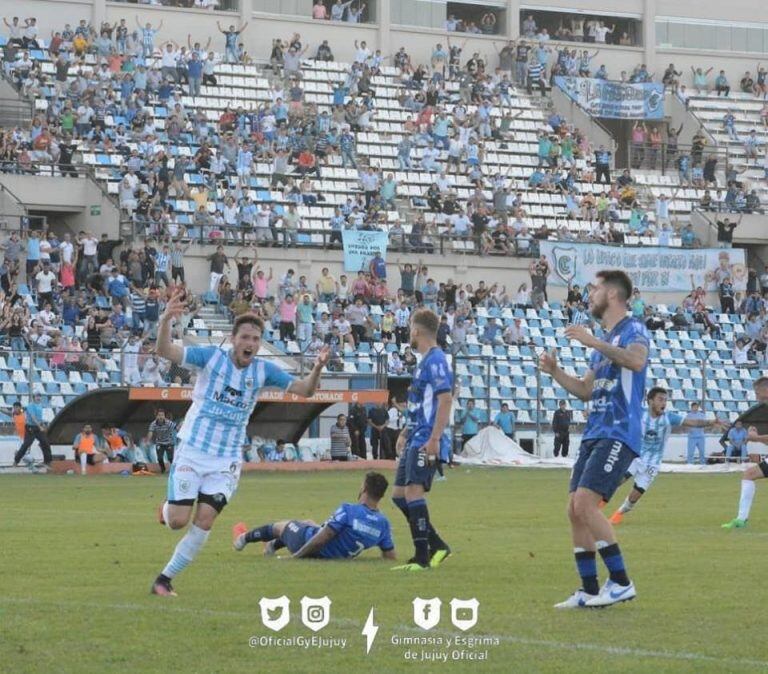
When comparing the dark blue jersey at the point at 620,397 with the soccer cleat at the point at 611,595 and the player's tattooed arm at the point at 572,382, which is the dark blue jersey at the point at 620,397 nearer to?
the player's tattooed arm at the point at 572,382

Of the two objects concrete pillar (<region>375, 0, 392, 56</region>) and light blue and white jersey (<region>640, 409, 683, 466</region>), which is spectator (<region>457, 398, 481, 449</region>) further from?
concrete pillar (<region>375, 0, 392, 56</region>)

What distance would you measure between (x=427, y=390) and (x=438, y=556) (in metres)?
1.42

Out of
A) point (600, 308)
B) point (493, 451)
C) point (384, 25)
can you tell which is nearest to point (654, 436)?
point (600, 308)

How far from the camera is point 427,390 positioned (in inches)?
592

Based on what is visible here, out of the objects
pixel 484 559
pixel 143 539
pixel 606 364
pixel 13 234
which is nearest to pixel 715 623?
pixel 606 364

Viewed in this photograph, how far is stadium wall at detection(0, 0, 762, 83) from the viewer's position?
54594 millimetres

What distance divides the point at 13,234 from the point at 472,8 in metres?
26.2

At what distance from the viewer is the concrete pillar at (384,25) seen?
198 feet

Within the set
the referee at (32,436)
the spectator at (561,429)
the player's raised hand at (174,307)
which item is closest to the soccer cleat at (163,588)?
the player's raised hand at (174,307)

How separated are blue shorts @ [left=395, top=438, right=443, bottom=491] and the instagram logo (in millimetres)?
2786

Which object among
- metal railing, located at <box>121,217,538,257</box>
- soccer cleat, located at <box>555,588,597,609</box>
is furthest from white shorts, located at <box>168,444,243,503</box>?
metal railing, located at <box>121,217,538,257</box>

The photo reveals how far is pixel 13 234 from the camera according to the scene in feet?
140

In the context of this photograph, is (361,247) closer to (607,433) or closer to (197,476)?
(197,476)

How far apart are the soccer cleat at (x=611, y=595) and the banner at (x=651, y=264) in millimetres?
39037
